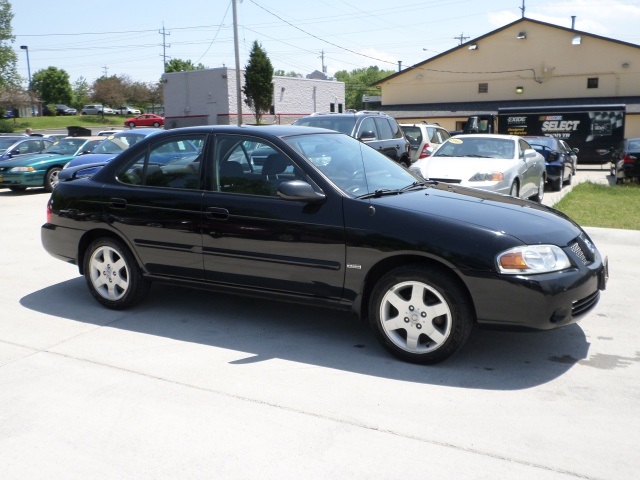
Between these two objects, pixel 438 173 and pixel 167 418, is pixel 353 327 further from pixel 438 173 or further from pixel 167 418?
pixel 438 173

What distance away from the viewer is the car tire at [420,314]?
4492mm

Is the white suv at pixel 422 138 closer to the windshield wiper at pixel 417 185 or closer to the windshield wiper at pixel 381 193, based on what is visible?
the windshield wiper at pixel 417 185

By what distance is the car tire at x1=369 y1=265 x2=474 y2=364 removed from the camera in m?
4.49

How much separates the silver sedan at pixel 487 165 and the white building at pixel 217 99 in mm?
38826

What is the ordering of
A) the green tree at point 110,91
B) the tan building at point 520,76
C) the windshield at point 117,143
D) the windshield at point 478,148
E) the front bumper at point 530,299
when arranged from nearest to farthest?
1. the front bumper at point 530,299
2. the windshield at point 478,148
3. the windshield at point 117,143
4. the tan building at point 520,76
5. the green tree at point 110,91

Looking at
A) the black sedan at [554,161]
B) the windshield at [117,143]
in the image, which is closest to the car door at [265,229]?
the windshield at [117,143]

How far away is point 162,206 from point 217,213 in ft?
2.03

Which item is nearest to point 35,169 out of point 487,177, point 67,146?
point 67,146

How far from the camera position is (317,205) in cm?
495

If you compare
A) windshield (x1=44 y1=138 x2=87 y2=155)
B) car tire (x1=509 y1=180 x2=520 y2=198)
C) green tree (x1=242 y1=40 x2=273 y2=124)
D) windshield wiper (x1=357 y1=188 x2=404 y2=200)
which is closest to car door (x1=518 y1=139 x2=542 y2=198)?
car tire (x1=509 y1=180 x2=520 y2=198)

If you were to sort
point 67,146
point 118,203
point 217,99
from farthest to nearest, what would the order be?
point 217,99
point 67,146
point 118,203

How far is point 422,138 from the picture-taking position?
58.4ft

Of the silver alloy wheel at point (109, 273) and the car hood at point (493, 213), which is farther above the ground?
the car hood at point (493, 213)

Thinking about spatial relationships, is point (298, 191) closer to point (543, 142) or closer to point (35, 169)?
point (35, 169)
